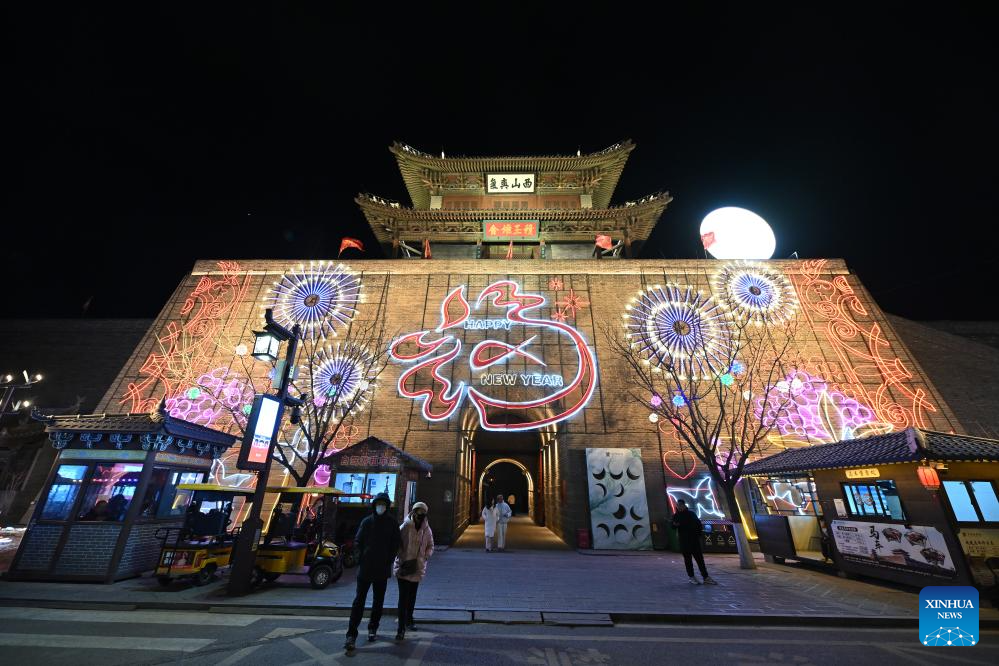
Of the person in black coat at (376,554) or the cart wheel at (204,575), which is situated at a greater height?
the person in black coat at (376,554)

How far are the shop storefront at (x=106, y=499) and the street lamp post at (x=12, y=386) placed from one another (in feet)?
51.4

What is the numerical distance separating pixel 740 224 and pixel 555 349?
1222 cm

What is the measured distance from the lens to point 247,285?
1947 centimetres

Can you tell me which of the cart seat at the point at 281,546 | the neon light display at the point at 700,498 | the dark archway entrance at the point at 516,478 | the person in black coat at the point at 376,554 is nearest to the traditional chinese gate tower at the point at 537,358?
the neon light display at the point at 700,498

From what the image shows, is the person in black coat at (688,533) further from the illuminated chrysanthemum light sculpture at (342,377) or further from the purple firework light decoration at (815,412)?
the illuminated chrysanthemum light sculpture at (342,377)

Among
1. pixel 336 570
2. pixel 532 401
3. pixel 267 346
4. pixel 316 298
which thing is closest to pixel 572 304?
pixel 532 401

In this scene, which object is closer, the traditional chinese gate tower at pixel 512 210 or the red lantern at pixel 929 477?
the red lantern at pixel 929 477

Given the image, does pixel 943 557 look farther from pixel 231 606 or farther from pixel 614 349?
pixel 231 606

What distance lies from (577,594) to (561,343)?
434 inches

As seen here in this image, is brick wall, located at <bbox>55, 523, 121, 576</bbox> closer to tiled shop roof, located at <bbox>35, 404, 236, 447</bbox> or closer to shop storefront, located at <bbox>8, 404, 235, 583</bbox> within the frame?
shop storefront, located at <bbox>8, 404, 235, 583</bbox>

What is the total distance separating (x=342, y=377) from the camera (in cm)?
1617

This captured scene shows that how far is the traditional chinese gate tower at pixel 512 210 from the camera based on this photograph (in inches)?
893

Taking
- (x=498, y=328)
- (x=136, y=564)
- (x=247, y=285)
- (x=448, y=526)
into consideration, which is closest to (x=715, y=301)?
(x=498, y=328)

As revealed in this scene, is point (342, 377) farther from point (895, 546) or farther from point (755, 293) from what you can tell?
point (755, 293)
